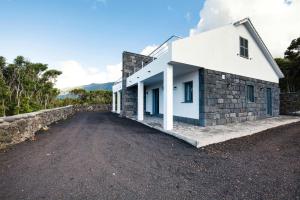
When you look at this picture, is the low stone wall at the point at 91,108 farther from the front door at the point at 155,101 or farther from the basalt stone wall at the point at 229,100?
the basalt stone wall at the point at 229,100

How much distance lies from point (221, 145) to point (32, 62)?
16787 millimetres

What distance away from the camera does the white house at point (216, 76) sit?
7.76 meters

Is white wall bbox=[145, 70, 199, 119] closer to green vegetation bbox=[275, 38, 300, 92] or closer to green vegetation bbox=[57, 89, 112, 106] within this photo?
green vegetation bbox=[275, 38, 300, 92]

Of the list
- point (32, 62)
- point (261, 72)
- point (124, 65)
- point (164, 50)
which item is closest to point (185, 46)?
point (164, 50)

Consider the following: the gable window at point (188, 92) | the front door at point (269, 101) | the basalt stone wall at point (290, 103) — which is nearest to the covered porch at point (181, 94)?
the gable window at point (188, 92)

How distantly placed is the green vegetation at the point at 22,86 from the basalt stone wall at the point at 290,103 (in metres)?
20.3

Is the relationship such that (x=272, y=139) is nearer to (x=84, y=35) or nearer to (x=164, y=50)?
(x=164, y=50)

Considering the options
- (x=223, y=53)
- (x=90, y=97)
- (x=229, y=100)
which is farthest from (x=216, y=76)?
(x=90, y=97)

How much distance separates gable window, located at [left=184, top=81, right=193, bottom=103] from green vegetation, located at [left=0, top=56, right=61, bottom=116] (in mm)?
10022

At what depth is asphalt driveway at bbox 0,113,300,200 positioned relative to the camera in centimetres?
268

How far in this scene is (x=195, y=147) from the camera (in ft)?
17.5

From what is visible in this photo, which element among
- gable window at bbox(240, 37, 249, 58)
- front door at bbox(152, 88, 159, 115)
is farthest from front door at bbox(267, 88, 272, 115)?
front door at bbox(152, 88, 159, 115)

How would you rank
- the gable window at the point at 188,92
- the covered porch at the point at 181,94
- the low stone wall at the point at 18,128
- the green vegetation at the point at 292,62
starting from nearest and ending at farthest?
the low stone wall at the point at 18,128 < the covered porch at the point at 181,94 < the gable window at the point at 188,92 < the green vegetation at the point at 292,62

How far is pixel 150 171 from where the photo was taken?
3.53 metres
